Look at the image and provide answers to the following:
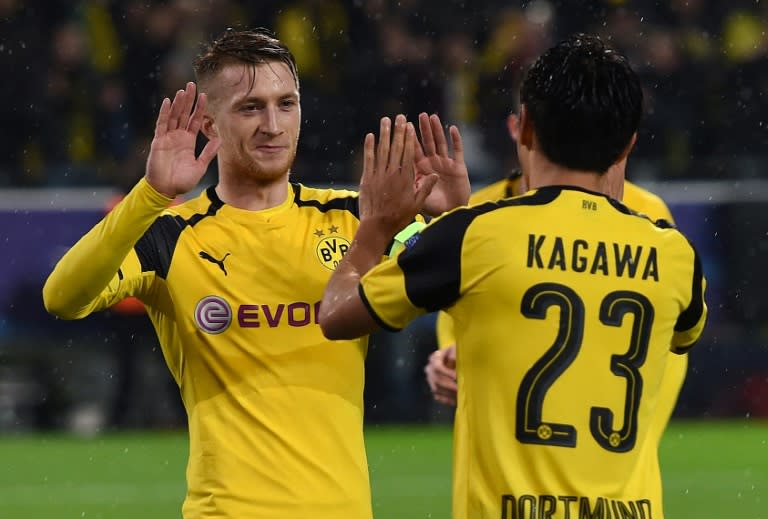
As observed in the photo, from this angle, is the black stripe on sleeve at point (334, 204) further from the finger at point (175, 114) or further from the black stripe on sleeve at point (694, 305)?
the black stripe on sleeve at point (694, 305)

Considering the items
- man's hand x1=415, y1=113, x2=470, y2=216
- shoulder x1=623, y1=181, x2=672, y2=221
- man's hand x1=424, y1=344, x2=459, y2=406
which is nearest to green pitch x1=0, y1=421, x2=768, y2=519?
shoulder x1=623, y1=181, x2=672, y2=221

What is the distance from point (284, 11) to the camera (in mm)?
13078

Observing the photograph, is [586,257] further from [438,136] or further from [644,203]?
[644,203]

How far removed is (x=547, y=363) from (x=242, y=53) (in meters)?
1.54

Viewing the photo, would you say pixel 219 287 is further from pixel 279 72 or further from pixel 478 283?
pixel 478 283

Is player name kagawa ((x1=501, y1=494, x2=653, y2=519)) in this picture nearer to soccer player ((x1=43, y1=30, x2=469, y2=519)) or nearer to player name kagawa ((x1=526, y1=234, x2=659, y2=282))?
player name kagawa ((x1=526, y1=234, x2=659, y2=282))

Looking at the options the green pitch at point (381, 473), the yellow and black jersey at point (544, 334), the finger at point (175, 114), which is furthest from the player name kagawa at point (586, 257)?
the green pitch at point (381, 473)

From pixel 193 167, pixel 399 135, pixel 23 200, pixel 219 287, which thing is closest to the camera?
pixel 399 135

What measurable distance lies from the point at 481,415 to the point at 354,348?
974 millimetres

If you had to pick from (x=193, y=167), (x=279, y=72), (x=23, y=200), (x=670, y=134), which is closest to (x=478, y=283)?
(x=193, y=167)

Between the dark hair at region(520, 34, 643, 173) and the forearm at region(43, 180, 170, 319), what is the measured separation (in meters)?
1.04

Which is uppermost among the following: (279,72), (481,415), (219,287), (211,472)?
(279,72)

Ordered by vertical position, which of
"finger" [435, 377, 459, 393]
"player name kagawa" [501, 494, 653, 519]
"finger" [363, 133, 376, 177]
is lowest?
"player name kagawa" [501, 494, 653, 519]

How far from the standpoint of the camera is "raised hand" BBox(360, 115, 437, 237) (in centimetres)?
340
